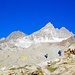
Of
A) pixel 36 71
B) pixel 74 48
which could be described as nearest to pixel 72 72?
pixel 36 71

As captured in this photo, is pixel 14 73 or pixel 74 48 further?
pixel 74 48

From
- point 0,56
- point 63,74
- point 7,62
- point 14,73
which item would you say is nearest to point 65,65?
point 63,74

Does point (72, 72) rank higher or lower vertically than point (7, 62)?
lower

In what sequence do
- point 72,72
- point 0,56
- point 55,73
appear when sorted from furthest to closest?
1. point 0,56
2. point 55,73
3. point 72,72

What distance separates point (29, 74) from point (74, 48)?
1154cm

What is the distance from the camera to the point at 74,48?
39.7m

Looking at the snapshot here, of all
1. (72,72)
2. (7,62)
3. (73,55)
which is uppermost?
(7,62)

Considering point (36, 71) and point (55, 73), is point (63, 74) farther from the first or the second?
point (36, 71)

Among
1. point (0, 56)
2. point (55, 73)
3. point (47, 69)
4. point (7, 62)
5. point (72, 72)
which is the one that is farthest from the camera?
point (0, 56)

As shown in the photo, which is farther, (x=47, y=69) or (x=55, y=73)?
(x=47, y=69)

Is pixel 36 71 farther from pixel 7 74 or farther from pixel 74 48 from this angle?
pixel 74 48

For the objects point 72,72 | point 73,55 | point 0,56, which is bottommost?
point 72,72

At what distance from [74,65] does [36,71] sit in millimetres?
4800

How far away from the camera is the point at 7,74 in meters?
31.0
